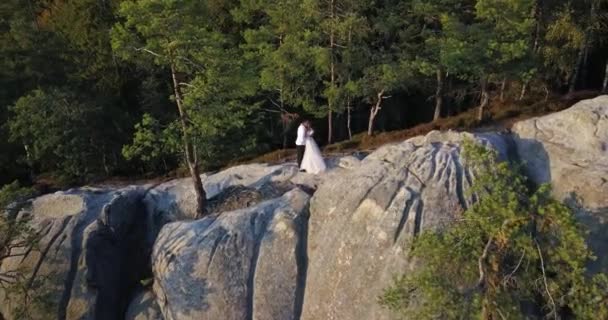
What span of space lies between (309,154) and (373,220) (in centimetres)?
431

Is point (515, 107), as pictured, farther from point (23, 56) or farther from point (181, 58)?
point (23, 56)

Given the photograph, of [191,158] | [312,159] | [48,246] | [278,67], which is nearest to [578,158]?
[312,159]

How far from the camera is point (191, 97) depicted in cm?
1530

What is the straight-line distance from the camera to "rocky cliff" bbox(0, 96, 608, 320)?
13.3 meters

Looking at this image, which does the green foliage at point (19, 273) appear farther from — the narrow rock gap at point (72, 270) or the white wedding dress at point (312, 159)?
the white wedding dress at point (312, 159)

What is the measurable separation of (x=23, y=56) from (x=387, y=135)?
1696cm

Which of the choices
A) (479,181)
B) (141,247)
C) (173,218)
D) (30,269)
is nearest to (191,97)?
(173,218)

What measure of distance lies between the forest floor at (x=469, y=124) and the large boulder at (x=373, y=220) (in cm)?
760

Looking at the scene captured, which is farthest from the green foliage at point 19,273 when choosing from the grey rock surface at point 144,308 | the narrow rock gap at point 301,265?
the narrow rock gap at point 301,265

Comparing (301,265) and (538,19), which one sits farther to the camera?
(538,19)

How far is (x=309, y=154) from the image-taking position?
17.2 metres

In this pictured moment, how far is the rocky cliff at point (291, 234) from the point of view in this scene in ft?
43.8

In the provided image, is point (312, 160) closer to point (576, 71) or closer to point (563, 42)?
point (563, 42)

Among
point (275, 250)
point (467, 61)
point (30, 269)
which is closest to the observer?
point (275, 250)
